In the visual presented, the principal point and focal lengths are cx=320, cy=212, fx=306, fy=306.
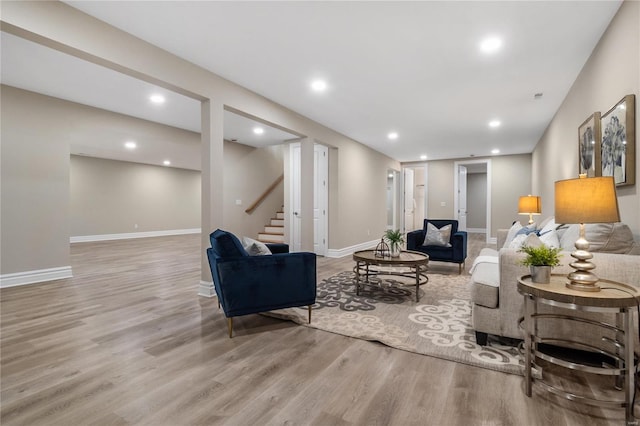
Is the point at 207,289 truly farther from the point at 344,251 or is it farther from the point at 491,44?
the point at 491,44

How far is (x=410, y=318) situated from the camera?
2.94 metres

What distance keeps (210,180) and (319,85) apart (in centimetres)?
183

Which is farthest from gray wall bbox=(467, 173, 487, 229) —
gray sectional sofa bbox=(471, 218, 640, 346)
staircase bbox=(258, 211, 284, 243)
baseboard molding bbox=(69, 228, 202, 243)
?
baseboard molding bbox=(69, 228, 202, 243)

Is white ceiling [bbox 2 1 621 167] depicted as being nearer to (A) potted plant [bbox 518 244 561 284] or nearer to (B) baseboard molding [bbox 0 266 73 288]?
(A) potted plant [bbox 518 244 561 284]

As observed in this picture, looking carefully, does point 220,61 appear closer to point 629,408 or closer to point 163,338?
point 163,338

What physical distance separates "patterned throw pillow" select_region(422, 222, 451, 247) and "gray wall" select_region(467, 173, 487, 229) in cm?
817

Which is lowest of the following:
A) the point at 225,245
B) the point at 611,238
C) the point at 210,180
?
the point at 225,245

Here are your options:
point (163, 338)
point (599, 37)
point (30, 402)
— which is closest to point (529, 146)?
point (599, 37)

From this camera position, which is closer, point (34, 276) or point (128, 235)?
point (34, 276)

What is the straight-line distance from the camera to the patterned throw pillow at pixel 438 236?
490cm

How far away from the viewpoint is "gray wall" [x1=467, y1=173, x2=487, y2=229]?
12.0 metres

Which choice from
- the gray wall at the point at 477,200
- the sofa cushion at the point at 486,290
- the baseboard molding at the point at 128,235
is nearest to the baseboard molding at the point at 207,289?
the sofa cushion at the point at 486,290

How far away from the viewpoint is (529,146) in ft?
24.7

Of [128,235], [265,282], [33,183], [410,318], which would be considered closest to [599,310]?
[410,318]
